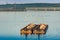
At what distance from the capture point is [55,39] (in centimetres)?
648

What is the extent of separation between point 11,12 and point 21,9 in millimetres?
1176

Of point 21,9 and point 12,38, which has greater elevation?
point 21,9

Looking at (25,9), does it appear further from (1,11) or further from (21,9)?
(1,11)

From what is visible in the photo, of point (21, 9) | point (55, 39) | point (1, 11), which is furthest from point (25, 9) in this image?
point (55, 39)

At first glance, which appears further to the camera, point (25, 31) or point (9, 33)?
point (9, 33)

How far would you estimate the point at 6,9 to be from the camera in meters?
17.2

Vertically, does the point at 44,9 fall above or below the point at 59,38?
above

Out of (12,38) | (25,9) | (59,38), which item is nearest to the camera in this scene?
(59,38)

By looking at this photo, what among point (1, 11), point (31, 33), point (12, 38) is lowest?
point (31, 33)

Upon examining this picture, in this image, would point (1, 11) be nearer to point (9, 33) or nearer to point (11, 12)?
point (11, 12)

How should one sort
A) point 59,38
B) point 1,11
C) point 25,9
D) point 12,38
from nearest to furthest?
point 59,38 → point 12,38 → point 1,11 → point 25,9

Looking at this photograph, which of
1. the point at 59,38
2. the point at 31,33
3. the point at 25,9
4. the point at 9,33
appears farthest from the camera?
the point at 25,9

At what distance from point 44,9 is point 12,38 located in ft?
37.3

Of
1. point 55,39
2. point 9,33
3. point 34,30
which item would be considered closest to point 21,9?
point 9,33
